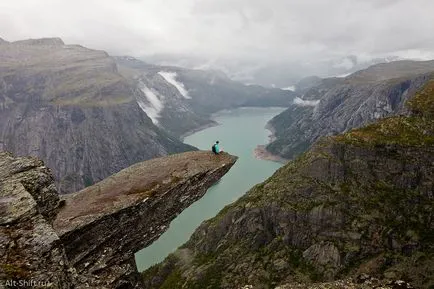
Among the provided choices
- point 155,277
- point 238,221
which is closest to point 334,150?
point 238,221

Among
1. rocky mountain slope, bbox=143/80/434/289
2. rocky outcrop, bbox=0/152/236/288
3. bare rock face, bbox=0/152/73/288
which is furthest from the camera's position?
rocky mountain slope, bbox=143/80/434/289

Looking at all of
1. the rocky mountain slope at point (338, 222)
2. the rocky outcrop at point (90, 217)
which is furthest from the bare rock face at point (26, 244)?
the rocky mountain slope at point (338, 222)

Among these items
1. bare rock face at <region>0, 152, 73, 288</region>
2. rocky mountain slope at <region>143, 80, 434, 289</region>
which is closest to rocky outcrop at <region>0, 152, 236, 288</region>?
bare rock face at <region>0, 152, 73, 288</region>

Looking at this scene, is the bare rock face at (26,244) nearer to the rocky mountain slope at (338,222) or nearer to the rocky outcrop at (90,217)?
the rocky outcrop at (90,217)

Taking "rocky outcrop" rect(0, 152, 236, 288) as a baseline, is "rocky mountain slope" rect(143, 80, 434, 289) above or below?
below

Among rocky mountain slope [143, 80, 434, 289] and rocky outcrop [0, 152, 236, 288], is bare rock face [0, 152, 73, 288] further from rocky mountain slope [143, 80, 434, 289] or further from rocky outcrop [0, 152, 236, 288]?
rocky mountain slope [143, 80, 434, 289]

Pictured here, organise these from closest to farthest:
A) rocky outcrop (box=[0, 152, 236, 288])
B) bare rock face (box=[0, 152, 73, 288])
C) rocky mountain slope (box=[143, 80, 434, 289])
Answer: bare rock face (box=[0, 152, 73, 288]), rocky outcrop (box=[0, 152, 236, 288]), rocky mountain slope (box=[143, 80, 434, 289])

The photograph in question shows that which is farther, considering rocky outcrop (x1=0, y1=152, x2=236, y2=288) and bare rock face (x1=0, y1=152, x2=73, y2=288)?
rocky outcrop (x1=0, y1=152, x2=236, y2=288)
